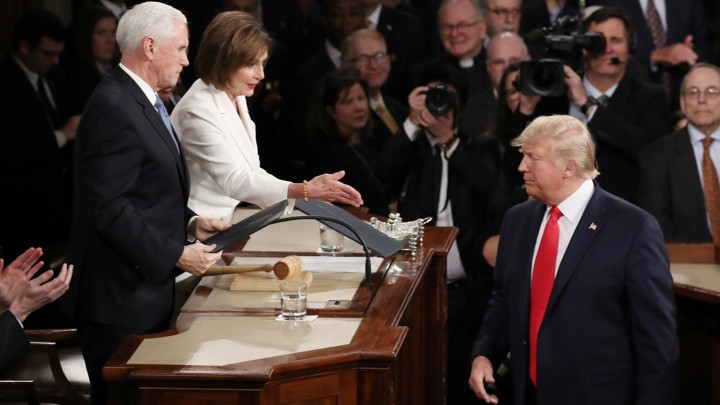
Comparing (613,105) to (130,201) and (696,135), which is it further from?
(130,201)

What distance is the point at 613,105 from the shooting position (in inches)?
247

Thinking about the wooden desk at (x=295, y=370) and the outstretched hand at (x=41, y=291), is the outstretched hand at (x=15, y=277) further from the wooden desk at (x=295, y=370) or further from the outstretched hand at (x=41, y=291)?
the wooden desk at (x=295, y=370)

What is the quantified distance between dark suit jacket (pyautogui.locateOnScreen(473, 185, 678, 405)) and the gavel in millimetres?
737

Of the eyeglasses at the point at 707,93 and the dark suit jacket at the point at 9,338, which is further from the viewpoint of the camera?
the eyeglasses at the point at 707,93

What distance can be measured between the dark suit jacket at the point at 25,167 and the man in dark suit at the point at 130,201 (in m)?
2.96

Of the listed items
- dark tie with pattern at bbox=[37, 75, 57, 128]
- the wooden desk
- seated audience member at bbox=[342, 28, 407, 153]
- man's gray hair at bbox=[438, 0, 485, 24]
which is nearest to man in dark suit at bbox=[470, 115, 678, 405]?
the wooden desk

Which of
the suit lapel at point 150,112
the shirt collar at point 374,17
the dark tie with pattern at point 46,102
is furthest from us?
the shirt collar at point 374,17

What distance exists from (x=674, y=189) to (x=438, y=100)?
119cm

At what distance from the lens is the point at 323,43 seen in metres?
7.74

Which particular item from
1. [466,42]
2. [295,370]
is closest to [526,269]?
[295,370]

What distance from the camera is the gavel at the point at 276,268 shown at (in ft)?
12.8

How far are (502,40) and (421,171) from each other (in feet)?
3.83

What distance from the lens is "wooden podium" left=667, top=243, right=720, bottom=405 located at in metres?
4.95

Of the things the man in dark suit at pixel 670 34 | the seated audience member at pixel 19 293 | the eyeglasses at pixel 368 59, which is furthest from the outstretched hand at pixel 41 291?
the man in dark suit at pixel 670 34
